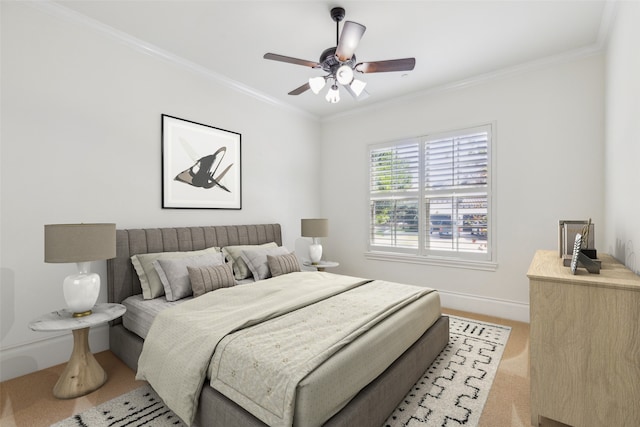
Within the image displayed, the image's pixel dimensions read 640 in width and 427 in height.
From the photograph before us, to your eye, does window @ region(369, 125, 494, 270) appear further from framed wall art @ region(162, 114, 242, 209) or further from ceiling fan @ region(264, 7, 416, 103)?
framed wall art @ region(162, 114, 242, 209)

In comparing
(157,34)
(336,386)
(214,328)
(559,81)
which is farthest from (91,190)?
(559,81)

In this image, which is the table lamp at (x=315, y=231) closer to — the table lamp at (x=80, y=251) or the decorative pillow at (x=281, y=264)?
the decorative pillow at (x=281, y=264)

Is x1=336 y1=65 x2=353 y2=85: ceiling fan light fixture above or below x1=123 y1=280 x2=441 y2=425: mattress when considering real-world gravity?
above

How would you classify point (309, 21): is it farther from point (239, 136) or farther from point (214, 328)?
point (214, 328)

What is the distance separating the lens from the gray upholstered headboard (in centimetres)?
274

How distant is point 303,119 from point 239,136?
141 cm

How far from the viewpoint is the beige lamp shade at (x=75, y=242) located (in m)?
2.03

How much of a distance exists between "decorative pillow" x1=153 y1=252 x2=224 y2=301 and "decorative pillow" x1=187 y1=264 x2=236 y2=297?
6 centimetres

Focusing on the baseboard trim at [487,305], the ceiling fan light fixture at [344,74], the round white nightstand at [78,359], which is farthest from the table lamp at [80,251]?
the baseboard trim at [487,305]

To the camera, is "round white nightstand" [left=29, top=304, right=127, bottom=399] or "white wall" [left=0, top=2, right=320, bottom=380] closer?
"round white nightstand" [left=29, top=304, right=127, bottom=399]

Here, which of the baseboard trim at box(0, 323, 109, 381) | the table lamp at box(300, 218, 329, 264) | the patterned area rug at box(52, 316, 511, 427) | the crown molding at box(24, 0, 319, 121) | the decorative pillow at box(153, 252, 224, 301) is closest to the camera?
the patterned area rug at box(52, 316, 511, 427)

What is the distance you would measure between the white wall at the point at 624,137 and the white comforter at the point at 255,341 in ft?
4.87

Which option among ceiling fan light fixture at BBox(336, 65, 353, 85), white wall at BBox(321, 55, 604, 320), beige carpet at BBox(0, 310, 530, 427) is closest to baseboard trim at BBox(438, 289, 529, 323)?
white wall at BBox(321, 55, 604, 320)

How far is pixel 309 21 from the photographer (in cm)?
263
